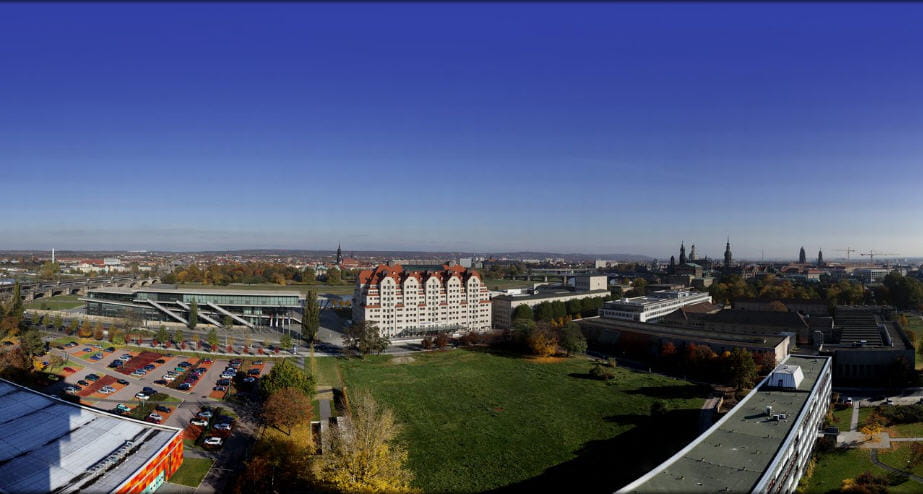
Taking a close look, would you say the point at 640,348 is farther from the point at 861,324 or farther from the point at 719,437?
the point at 719,437

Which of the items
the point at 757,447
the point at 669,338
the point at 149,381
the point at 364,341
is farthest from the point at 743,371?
the point at 149,381

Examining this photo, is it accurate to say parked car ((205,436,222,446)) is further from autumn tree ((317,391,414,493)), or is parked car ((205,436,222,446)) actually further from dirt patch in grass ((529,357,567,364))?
dirt patch in grass ((529,357,567,364))

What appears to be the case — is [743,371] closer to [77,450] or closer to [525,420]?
[525,420]

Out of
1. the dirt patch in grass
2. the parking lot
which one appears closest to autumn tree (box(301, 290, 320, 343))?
the parking lot

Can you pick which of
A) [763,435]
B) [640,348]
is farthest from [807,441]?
[640,348]

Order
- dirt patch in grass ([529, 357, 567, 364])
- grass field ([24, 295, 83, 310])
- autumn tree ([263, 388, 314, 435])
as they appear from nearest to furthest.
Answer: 1. autumn tree ([263, 388, 314, 435])
2. dirt patch in grass ([529, 357, 567, 364])
3. grass field ([24, 295, 83, 310])
